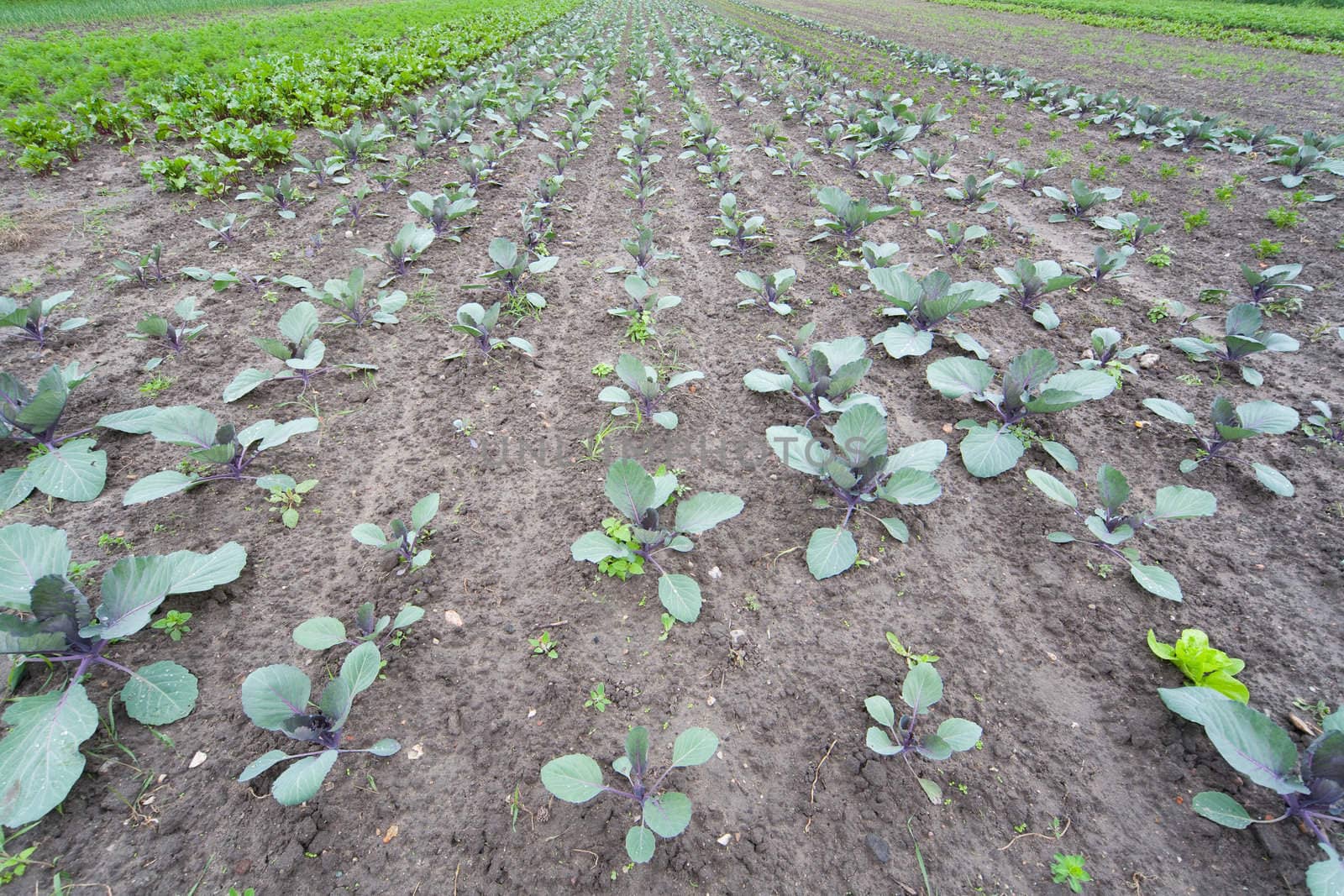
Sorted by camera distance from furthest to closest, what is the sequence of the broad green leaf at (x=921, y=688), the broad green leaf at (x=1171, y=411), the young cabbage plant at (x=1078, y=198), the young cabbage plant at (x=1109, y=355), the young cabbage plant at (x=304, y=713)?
the young cabbage plant at (x=1078, y=198) → the young cabbage plant at (x=1109, y=355) → the broad green leaf at (x=1171, y=411) → the broad green leaf at (x=921, y=688) → the young cabbage plant at (x=304, y=713)

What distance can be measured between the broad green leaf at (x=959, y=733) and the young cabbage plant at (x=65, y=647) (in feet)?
7.77

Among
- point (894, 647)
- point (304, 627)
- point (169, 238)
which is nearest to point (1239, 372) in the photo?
point (894, 647)

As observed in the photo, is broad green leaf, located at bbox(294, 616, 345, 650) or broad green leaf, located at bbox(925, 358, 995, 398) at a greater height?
broad green leaf, located at bbox(925, 358, 995, 398)

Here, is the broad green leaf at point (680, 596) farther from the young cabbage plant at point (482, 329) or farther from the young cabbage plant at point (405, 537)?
the young cabbage plant at point (482, 329)

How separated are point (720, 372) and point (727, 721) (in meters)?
2.06

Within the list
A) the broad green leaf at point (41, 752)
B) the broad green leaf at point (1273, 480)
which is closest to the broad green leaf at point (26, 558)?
the broad green leaf at point (41, 752)

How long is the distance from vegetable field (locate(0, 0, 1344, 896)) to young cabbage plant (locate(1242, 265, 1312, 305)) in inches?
1.2

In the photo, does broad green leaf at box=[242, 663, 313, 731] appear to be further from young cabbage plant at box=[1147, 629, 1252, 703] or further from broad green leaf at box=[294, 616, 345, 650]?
young cabbage plant at box=[1147, 629, 1252, 703]

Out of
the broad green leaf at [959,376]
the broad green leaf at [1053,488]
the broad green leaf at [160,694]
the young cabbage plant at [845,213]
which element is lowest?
the broad green leaf at [160,694]

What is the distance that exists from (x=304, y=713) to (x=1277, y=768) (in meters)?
2.77

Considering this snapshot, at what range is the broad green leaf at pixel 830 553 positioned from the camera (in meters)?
2.10

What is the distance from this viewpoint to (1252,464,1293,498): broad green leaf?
2393mm

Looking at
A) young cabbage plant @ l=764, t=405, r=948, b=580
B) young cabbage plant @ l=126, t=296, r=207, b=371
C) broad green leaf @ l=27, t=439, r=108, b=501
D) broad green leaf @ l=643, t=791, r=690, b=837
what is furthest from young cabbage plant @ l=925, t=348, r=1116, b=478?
young cabbage plant @ l=126, t=296, r=207, b=371

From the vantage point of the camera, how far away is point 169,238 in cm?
461
